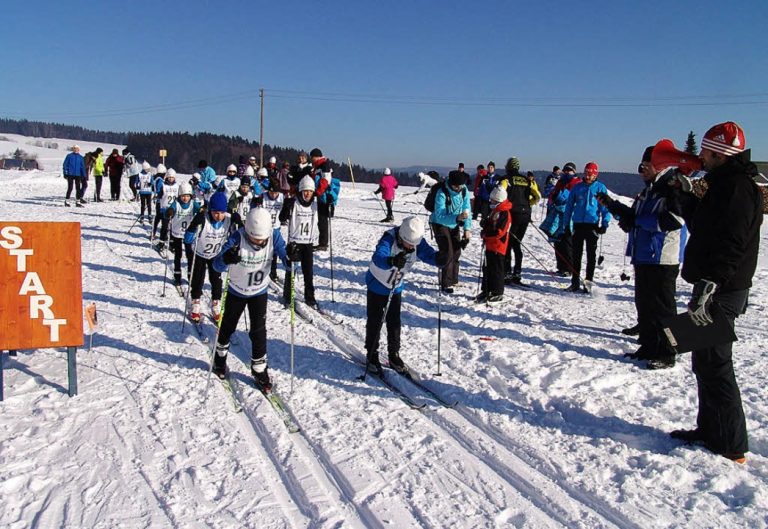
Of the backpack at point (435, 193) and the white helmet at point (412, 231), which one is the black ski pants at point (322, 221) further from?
the white helmet at point (412, 231)

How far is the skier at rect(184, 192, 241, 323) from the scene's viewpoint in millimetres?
7160

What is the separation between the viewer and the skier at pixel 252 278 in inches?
199

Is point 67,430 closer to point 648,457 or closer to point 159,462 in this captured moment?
point 159,462

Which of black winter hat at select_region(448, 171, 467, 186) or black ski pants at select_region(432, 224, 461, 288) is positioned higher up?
black winter hat at select_region(448, 171, 467, 186)

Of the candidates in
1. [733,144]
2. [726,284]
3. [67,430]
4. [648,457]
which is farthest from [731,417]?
[67,430]

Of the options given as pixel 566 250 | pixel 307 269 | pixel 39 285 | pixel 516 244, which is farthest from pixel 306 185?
pixel 566 250

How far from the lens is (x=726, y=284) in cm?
378

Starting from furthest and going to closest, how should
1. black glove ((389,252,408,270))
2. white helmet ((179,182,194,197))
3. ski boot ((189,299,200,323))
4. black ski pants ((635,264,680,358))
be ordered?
1. white helmet ((179,182,194,197))
2. ski boot ((189,299,200,323))
3. black ski pants ((635,264,680,358))
4. black glove ((389,252,408,270))

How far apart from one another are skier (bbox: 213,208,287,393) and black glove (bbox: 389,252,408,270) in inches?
45.1

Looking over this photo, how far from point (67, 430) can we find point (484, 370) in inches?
159

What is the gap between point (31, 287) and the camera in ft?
15.0


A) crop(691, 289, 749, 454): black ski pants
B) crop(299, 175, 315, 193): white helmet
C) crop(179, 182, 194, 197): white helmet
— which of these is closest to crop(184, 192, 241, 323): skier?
crop(299, 175, 315, 193): white helmet

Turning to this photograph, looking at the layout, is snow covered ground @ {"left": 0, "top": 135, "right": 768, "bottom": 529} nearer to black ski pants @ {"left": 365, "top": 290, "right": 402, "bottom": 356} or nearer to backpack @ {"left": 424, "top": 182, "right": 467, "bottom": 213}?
black ski pants @ {"left": 365, "top": 290, "right": 402, "bottom": 356}

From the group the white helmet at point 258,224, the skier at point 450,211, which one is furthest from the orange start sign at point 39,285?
the skier at point 450,211
